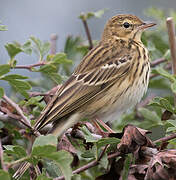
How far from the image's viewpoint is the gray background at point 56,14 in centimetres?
905

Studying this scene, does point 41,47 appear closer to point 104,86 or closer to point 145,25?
point 104,86

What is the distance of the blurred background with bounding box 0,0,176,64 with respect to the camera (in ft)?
29.7

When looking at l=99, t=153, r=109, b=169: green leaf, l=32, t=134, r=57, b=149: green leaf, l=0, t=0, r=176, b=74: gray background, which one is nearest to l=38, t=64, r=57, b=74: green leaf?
l=99, t=153, r=109, b=169: green leaf

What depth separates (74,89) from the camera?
3611 millimetres

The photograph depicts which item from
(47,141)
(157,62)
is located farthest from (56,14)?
(47,141)

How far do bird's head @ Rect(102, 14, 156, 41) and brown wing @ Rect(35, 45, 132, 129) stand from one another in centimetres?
39

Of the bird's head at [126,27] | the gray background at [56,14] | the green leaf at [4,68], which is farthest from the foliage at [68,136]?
the gray background at [56,14]

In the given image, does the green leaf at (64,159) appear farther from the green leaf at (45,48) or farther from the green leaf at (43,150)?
the green leaf at (45,48)

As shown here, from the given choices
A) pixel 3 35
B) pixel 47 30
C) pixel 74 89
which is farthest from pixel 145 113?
pixel 47 30

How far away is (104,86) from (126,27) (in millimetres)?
908

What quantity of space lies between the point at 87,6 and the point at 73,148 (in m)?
7.63

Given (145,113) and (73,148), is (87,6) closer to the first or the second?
(145,113)

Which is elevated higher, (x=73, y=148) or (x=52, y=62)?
(x=52, y=62)

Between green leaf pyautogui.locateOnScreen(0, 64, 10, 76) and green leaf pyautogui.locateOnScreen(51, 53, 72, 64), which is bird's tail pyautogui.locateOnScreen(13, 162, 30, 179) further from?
green leaf pyautogui.locateOnScreen(51, 53, 72, 64)
